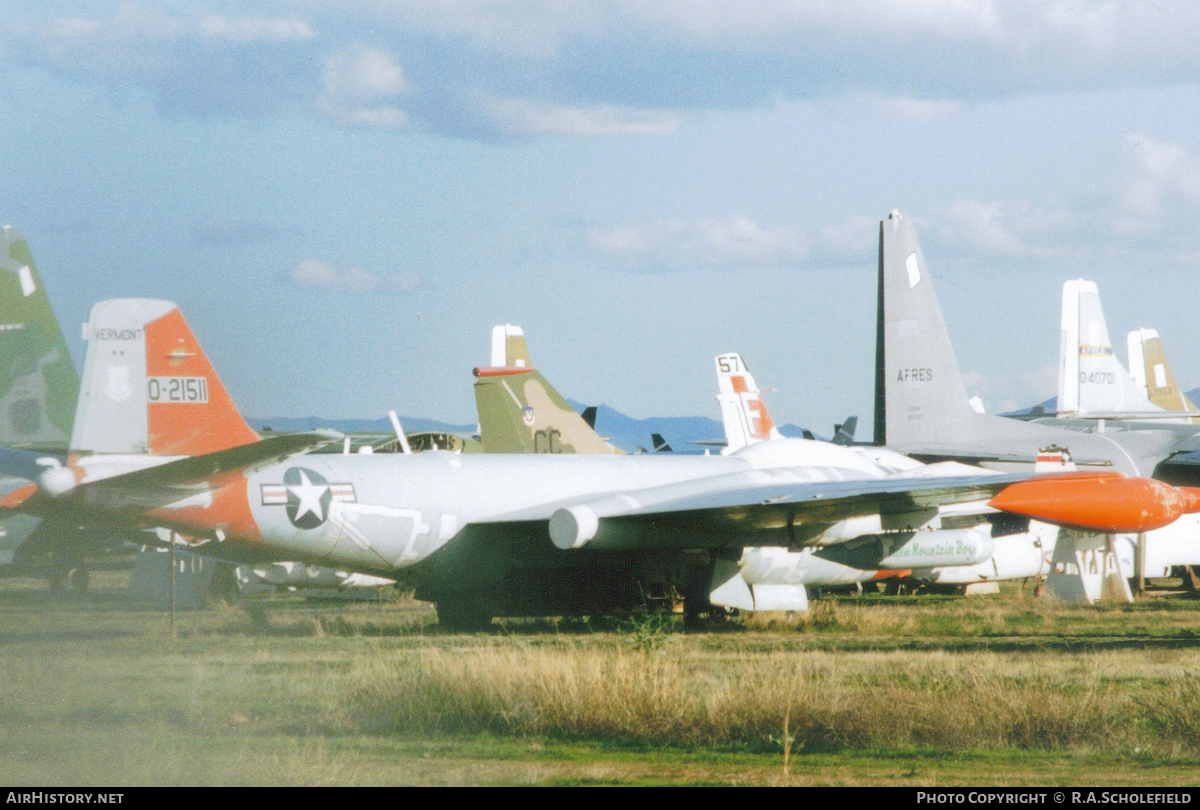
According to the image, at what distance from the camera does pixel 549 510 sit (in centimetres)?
1920

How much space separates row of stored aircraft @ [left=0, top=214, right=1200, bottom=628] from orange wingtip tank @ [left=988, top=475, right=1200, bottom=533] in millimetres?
25

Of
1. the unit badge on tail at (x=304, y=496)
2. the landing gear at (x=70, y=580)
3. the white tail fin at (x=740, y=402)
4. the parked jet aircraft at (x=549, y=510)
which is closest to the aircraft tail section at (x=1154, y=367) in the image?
the white tail fin at (x=740, y=402)

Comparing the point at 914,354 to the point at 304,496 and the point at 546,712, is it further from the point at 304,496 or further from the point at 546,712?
the point at 546,712

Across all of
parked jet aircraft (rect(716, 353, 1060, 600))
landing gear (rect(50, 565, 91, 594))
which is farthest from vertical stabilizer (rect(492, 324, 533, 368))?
landing gear (rect(50, 565, 91, 594))

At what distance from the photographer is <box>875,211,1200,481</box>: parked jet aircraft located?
27.0 metres

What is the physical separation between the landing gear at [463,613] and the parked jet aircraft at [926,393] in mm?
11492

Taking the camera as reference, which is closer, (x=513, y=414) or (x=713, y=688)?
(x=713, y=688)

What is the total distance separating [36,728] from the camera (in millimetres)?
7742

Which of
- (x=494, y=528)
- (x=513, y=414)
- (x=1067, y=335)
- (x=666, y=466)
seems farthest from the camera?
(x=1067, y=335)

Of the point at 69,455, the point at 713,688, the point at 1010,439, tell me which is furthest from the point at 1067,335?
the point at 69,455

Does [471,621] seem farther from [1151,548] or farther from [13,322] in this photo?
[1151,548]

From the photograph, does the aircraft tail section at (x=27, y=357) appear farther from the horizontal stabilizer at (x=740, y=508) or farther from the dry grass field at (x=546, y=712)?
the horizontal stabilizer at (x=740, y=508)

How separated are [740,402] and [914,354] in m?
14.7

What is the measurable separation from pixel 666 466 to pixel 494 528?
366 cm
